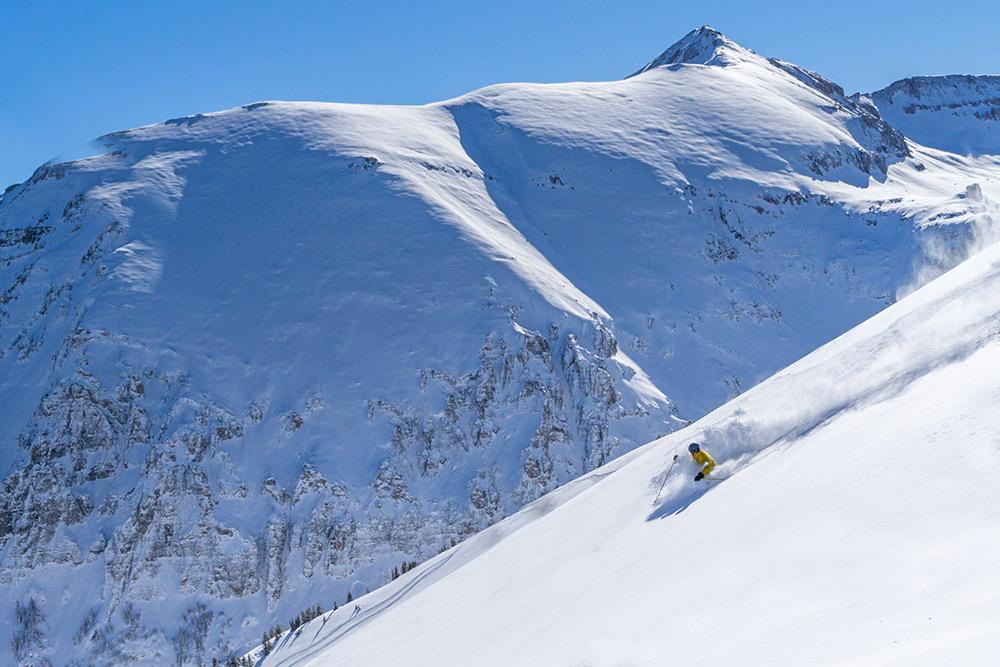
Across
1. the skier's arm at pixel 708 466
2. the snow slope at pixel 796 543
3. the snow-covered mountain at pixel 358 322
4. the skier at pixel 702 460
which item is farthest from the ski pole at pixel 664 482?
the snow-covered mountain at pixel 358 322

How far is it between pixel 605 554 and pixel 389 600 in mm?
10758

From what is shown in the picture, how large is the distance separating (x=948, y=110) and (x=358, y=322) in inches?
4957

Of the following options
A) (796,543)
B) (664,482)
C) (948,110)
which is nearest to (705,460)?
(664,482)

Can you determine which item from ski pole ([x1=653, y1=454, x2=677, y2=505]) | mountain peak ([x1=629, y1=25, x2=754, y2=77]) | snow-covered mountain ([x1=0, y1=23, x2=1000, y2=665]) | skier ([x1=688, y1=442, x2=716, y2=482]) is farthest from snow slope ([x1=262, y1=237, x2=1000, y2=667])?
mountain peak ([x1=629, y1=25, x2=754, y2=77])

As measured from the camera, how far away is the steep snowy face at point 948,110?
132m

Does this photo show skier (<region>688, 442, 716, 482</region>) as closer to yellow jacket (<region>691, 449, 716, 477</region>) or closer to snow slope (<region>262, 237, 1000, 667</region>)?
yellow jacket (<region>691, 449, 716, 477</region>)

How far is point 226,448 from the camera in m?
49.4

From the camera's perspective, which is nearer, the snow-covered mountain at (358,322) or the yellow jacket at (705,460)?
the yellow jacket at (705,460)

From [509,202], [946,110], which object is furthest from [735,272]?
[946,110]

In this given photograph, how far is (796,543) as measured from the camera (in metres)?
12.3

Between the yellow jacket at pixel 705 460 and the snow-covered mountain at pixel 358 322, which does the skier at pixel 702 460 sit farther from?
the snow-covered mountain at pixel 358 322

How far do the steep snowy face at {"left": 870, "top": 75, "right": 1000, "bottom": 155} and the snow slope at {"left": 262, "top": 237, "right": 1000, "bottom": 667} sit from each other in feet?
397

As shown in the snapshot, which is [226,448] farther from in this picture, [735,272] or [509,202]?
[735,272]

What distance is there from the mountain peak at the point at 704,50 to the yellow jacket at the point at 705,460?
9656 centimetres
